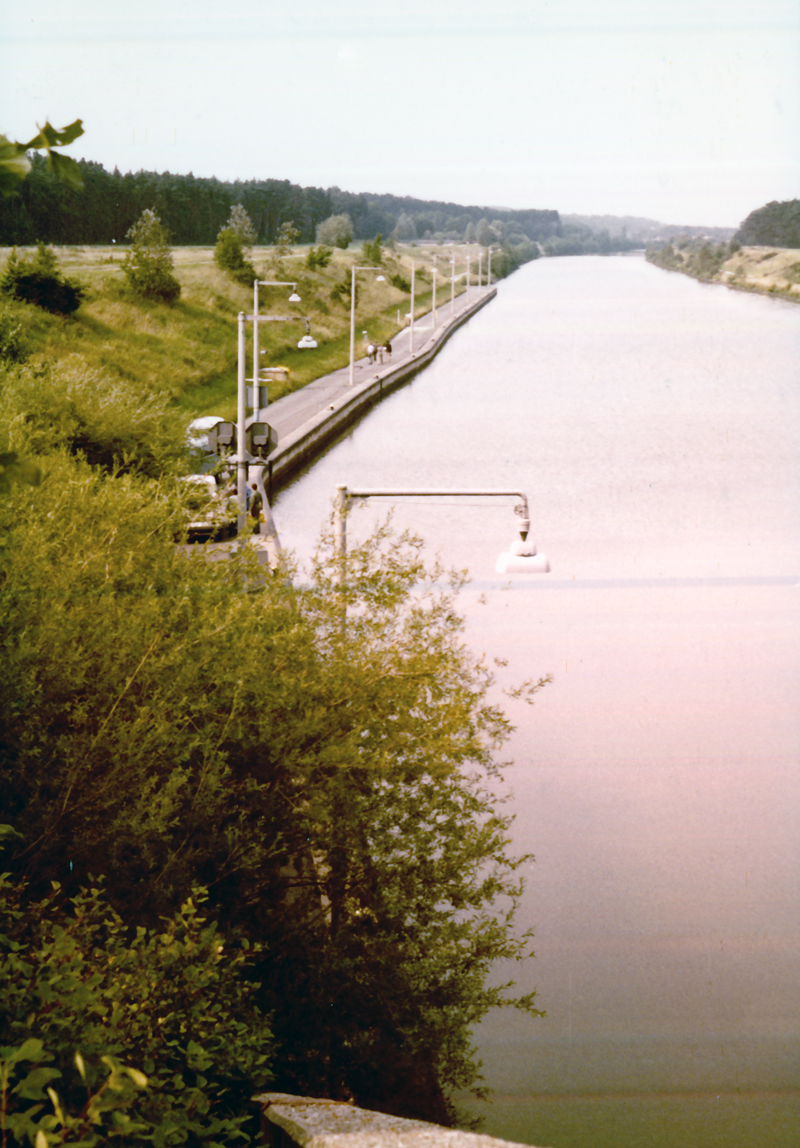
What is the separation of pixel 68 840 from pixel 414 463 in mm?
35922

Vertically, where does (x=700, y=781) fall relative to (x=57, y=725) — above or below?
below

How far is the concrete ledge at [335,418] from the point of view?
1230 inches

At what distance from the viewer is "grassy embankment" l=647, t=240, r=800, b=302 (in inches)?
2808

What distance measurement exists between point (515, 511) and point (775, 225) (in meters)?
59.4

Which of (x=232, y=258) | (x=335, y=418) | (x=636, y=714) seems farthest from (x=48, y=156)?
(x=232, y=258)

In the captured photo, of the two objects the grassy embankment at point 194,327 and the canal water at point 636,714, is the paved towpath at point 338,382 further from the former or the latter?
the canal water at point 636,714

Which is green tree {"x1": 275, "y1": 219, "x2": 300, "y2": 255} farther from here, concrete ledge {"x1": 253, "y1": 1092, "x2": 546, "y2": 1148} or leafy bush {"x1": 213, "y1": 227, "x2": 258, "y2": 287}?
concrete ledge {"x1": 253, "y1": 1092, "x2": 546, "y2": 1148}

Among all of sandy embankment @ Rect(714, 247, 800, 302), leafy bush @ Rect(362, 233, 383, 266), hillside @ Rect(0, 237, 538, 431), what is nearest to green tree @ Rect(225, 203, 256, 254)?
hillside @ Rect(0, 237, 538, 431)

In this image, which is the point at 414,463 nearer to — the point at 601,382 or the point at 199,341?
the point at 199,341

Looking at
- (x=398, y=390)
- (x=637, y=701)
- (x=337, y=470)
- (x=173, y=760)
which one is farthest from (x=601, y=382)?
(x=173, y=760)

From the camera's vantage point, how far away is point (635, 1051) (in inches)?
394

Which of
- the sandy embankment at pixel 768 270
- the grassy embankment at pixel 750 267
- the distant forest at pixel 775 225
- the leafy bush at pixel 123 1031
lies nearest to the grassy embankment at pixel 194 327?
the distant forest at pixel 775 225

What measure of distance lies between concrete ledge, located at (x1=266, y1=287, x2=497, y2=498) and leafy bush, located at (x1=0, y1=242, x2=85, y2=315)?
9.27 m

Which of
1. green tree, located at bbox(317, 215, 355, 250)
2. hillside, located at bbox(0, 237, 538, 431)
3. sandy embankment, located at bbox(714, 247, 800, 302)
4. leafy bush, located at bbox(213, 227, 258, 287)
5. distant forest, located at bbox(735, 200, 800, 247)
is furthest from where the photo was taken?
green tree, located at bbox(317, 215, 355, 250)
